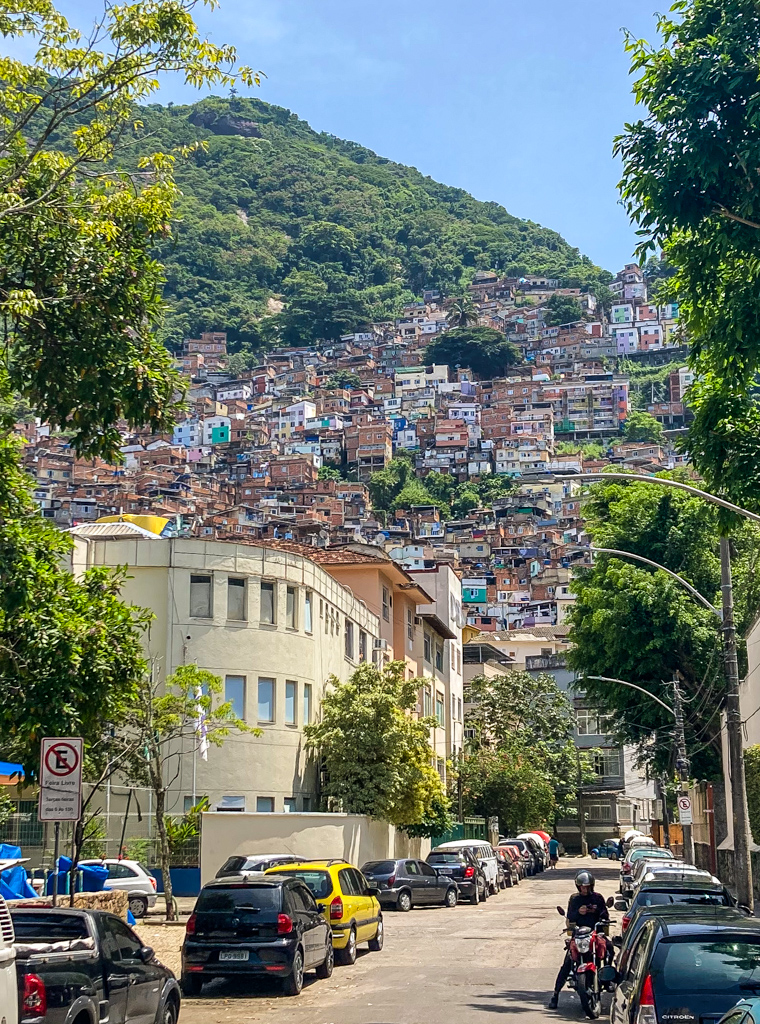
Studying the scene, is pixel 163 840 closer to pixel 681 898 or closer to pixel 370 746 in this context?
pixel 370 746

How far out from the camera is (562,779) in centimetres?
8819

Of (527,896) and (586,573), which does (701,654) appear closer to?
(586,573)

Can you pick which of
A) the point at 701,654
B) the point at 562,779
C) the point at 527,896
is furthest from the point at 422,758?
the point at 562,779

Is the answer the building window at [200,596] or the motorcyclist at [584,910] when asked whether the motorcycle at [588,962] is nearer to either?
the motorcyclist at [584,910]

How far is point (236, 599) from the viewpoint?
135ft

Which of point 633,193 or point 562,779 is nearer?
point 633,193

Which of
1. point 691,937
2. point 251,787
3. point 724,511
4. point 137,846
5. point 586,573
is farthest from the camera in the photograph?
point 586,573

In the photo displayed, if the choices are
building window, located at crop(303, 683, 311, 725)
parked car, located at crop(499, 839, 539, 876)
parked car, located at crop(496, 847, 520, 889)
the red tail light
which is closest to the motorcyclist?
the red tail light

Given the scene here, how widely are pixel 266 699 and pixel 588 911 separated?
25691 mm

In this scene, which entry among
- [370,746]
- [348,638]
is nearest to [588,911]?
[370,746]

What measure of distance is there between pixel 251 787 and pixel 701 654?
16126 millimetres

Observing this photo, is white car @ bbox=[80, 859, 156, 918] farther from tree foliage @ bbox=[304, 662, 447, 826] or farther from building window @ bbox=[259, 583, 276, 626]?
tree foliage @ bbox=[304, 662, 447, 826]

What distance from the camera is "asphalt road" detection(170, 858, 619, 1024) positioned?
15703 mm

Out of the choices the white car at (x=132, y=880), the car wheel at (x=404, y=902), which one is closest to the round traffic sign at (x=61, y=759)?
the white car at (x=132, y=880)
